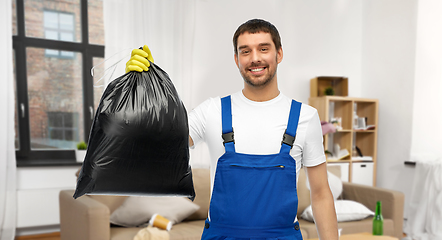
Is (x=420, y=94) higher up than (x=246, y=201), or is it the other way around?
(x=420, y=94)

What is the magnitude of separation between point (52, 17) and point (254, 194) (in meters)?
3.55

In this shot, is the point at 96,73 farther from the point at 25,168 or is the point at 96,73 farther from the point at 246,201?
the point at 246,201

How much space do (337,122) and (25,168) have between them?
3.41 m

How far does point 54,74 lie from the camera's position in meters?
3.84

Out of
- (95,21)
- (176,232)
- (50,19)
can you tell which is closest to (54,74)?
(50,19)

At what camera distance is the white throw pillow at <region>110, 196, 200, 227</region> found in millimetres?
2508

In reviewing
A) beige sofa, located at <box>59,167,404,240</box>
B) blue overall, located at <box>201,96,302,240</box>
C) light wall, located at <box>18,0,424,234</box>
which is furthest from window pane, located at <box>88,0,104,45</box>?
blue overall, located at <box>201,96,302,240</box>

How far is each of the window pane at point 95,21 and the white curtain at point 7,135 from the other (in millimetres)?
837

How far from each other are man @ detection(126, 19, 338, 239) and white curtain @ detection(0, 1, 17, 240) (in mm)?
2748

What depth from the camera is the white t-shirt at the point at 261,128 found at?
3.72ft

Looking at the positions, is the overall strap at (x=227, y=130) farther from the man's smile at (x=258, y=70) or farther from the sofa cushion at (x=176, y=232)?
the sofa cushion at (x=176, y=232)

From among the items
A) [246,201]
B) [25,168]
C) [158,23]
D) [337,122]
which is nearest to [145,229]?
[246,201]

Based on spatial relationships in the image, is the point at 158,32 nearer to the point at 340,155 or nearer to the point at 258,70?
the point at 340,155

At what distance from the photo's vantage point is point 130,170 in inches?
37.9
